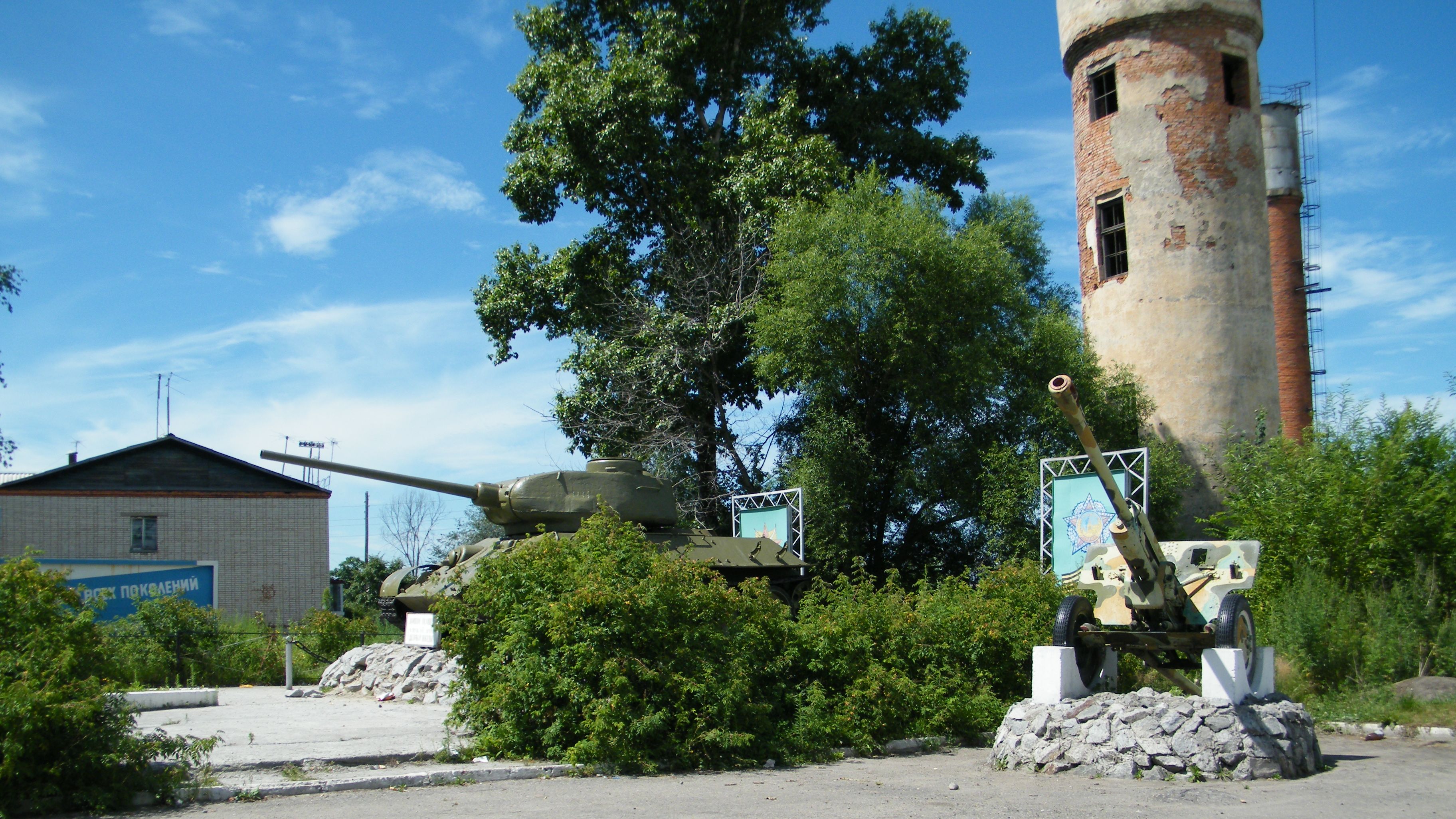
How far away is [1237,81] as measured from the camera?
74.0 ft

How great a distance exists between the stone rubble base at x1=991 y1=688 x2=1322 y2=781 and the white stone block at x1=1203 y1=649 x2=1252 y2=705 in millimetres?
87

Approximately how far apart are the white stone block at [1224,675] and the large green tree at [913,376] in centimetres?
1070

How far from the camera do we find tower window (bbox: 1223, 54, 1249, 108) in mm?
22422

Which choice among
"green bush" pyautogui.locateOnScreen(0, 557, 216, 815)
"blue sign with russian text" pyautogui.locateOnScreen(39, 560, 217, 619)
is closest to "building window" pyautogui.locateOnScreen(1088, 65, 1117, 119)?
"green bush" pyautogui.locateOnScreen(0, 557, 216, 815)

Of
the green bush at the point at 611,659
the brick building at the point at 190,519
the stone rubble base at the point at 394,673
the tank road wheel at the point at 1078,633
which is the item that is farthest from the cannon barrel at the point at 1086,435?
the brick building at the point at 190,519

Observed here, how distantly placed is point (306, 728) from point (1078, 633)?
766 cm


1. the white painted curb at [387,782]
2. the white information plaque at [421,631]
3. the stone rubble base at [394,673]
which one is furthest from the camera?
the white information plaque at [421,631]

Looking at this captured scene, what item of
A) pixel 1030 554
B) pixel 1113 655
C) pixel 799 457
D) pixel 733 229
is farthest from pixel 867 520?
pixel 1113 655

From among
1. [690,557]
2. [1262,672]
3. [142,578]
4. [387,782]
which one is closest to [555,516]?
[690,557]

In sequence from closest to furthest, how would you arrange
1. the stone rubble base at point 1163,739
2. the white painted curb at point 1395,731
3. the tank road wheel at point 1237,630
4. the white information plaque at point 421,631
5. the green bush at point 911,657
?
Answer: the stone rubble base at point 1163,739
the tank road wheel at point 1237,630
the green bush at point 911,657
the white painted curb at point 1395,731
the white information plaque at point 421,631

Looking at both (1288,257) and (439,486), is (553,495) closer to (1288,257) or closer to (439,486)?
(439,486)

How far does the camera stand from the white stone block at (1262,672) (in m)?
9.88

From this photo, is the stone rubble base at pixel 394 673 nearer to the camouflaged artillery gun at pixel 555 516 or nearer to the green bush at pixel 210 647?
the camouflaged artillery gun at pixel 555 516

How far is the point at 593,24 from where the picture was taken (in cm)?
2686
